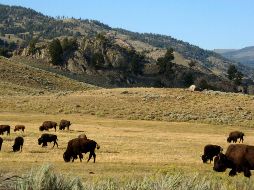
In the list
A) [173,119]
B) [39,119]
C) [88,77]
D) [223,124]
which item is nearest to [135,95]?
[173,119]

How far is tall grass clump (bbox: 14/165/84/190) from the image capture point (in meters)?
10.4

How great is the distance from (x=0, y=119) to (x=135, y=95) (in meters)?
33.7

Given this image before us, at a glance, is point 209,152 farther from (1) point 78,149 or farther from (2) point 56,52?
(2) point 56,52

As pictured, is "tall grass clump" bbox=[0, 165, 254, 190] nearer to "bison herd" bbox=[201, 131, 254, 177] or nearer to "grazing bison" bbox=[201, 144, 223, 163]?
"bison herd" bbox=[201, 131, 254, 177]

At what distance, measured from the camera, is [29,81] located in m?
127

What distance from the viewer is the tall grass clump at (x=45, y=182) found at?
410 inches

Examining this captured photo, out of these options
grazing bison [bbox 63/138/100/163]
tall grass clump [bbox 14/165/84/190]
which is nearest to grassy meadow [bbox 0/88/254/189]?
grazing bison [bbox 63/138/100/163]

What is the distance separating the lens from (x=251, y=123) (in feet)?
245

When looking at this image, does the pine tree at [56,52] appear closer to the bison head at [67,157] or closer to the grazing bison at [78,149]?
the grazing bison at [78,149]

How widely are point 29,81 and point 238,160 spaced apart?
11015cm

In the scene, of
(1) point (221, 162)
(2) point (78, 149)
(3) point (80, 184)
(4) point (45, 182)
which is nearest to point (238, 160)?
(1) point (221, 162)

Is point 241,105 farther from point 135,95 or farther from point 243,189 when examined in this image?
point 243,189

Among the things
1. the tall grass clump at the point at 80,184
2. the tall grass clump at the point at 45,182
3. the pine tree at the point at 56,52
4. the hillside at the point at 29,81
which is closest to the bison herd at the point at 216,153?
the tall grass clump at the point at 80,184

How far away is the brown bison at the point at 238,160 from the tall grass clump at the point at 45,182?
11886mm
